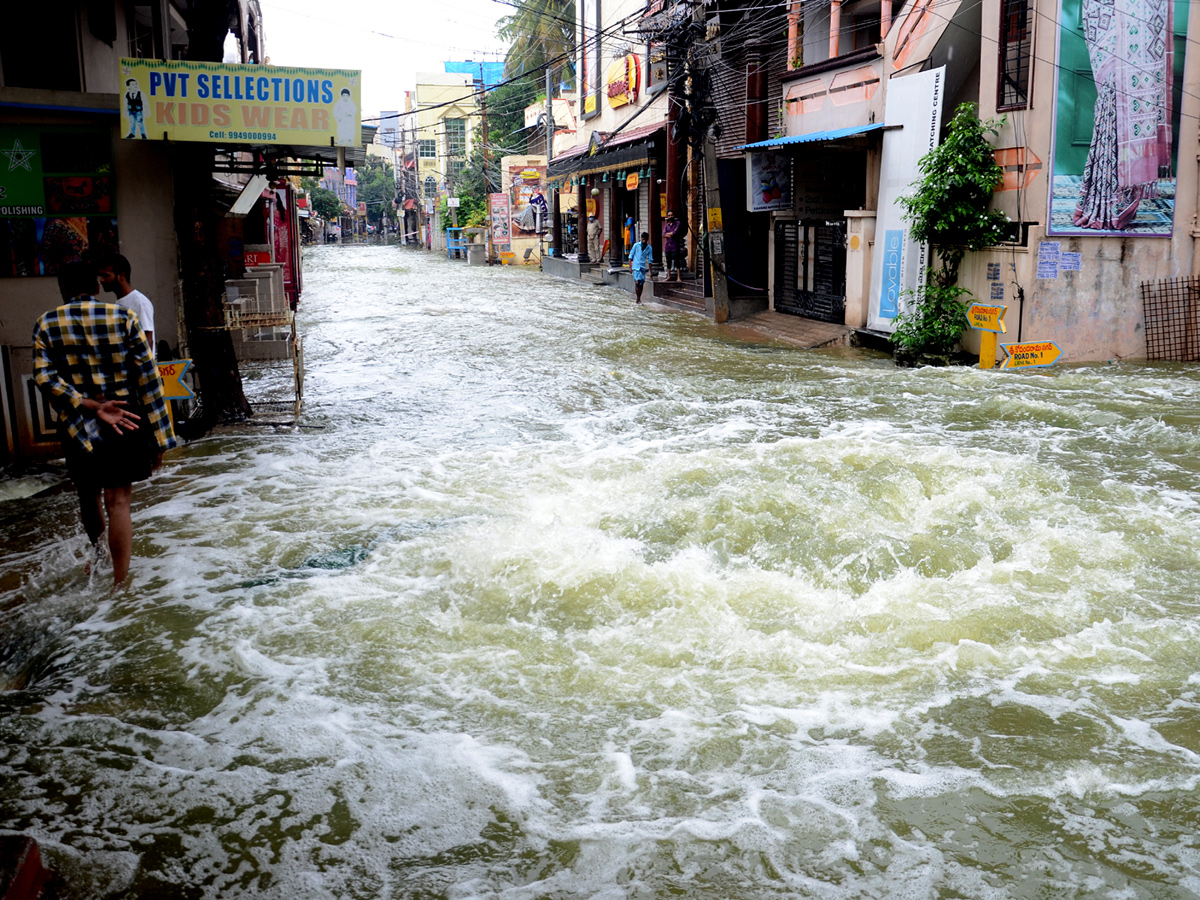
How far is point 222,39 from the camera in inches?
405

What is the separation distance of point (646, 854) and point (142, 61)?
7945mm

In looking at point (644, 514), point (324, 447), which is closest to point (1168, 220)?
point (644, 514)

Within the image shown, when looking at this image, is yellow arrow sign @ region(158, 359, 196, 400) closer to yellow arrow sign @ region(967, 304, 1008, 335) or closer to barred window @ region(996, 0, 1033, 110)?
yellow arrow sign @ region(967, 304, 1008, 335)

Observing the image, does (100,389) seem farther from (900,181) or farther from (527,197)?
(527,197)

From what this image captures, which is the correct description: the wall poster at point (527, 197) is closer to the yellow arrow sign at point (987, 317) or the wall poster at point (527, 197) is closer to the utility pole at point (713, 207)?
the utility pole at point (713, 207)

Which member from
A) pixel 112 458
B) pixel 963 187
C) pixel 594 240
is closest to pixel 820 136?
pixel 963 187

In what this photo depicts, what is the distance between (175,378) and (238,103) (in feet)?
8.07

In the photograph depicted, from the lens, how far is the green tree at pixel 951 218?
13.7 metres

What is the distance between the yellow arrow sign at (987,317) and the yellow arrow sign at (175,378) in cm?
1030

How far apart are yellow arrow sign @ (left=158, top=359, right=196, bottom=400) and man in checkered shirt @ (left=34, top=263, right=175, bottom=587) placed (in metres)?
2.94

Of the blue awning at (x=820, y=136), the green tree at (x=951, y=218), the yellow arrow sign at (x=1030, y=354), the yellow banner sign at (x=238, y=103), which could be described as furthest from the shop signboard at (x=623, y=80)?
the yellow banner sign at (x=238, y=103)

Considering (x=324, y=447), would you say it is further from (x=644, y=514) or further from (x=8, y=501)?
(x=644, y=514)

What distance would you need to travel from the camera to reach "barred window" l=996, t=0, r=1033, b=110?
13148 mm

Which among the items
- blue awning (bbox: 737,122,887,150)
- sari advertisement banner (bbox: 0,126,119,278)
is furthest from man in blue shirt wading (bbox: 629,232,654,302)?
sari advertisement banner (bbox: 0,126,119,278)
